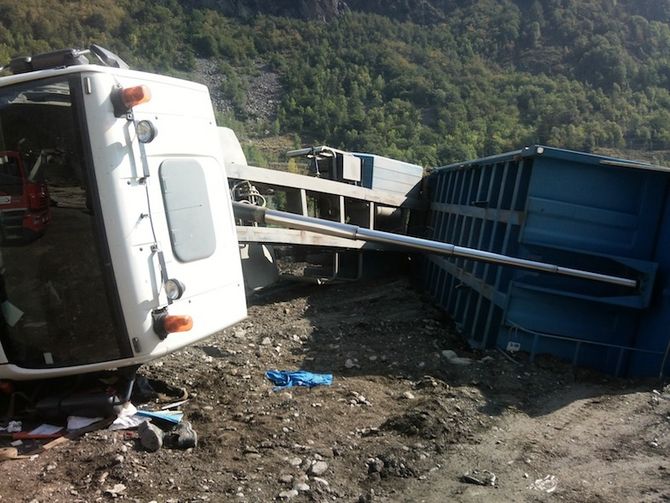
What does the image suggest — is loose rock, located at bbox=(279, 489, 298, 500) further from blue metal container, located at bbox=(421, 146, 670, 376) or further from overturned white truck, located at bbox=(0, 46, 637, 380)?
blue metal container, located at bbox=(421, 146, 670, 376)

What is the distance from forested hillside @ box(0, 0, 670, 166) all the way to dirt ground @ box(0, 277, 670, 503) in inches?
1356

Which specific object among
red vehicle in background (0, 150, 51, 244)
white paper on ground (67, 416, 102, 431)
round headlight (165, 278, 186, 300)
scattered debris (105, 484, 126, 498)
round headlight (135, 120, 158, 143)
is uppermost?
round headlight (135, 120, 158, 143)

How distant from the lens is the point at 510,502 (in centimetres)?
318

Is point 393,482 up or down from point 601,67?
up

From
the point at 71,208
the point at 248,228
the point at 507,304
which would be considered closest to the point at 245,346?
the point at 248,228

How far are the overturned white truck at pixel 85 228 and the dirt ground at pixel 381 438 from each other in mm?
604

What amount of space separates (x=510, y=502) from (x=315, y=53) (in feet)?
221

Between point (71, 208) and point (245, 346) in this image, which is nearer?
point (71, 208)

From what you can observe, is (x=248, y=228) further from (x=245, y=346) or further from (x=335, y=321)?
(x=335, y=321)

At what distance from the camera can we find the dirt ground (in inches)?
129

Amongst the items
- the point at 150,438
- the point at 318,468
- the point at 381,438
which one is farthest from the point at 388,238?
the point at 150,438

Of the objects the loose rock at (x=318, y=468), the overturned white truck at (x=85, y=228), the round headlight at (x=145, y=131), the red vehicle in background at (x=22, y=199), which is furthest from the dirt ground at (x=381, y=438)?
the round headlight at (x=145, y=131)

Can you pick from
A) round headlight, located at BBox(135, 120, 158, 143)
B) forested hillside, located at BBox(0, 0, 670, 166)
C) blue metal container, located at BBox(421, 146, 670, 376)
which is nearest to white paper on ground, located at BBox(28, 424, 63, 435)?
round headlight, located at BBox(135, 120, 158, 143)

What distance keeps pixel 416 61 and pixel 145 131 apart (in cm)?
6476
